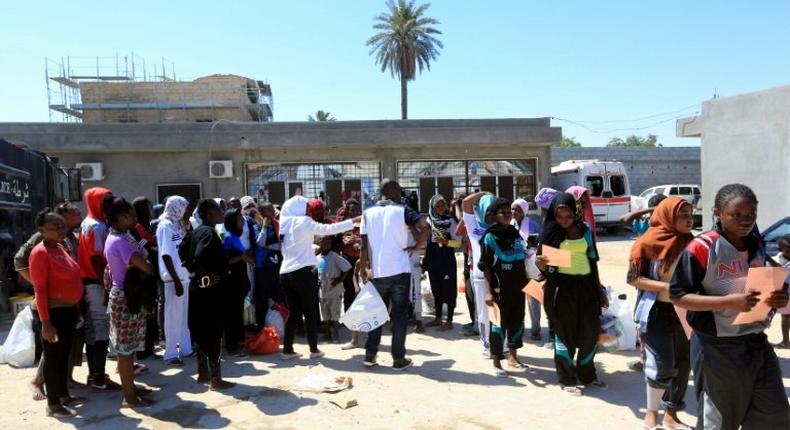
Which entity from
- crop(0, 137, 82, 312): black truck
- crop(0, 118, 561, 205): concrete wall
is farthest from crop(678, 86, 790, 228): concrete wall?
crop(0, 137, 82, 312): black truck

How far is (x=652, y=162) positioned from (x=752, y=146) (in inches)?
800

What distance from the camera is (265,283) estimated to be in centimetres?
627

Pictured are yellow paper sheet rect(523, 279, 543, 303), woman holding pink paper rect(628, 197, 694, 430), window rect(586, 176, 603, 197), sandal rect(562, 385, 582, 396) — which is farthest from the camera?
window rect(586, 176, 603, 197)

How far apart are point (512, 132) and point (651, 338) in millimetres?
15606

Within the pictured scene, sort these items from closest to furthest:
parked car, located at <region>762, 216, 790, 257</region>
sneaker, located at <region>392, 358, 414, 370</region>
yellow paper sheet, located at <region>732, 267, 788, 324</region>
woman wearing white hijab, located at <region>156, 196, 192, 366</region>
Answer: yellow paper sheet, located at <region>732, 267, 788, 324</region>
woman wearing white hijab, located at <region>156, 196, 192, 366</region>
sneaker, located at <region>392, 358, 414, 370</region>
parked car, located at <region>762, 216, 790, 257</region>

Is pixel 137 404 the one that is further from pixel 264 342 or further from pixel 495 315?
pixel 495 315

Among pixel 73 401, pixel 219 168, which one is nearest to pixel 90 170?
pixel 219 168

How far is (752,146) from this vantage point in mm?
12180

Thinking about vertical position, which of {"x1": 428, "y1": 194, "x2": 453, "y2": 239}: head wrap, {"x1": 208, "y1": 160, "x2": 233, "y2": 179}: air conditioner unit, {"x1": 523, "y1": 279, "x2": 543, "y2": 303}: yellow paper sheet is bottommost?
{"x1": 523, "y1": 279, "x2": 543, "y2": 303}: yellow paper sheet

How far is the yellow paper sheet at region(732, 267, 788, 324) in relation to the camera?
7.97ft

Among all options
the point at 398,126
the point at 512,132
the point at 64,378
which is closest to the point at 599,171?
the point at 512,132

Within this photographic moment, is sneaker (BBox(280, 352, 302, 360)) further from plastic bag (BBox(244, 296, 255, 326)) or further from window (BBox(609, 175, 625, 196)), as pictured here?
window (BBox(609, 175, 625, 196))

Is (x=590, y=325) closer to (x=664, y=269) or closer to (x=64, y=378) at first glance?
(x=664, y=269)

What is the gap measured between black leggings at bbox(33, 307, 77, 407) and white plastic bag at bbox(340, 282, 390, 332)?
2.25 m
